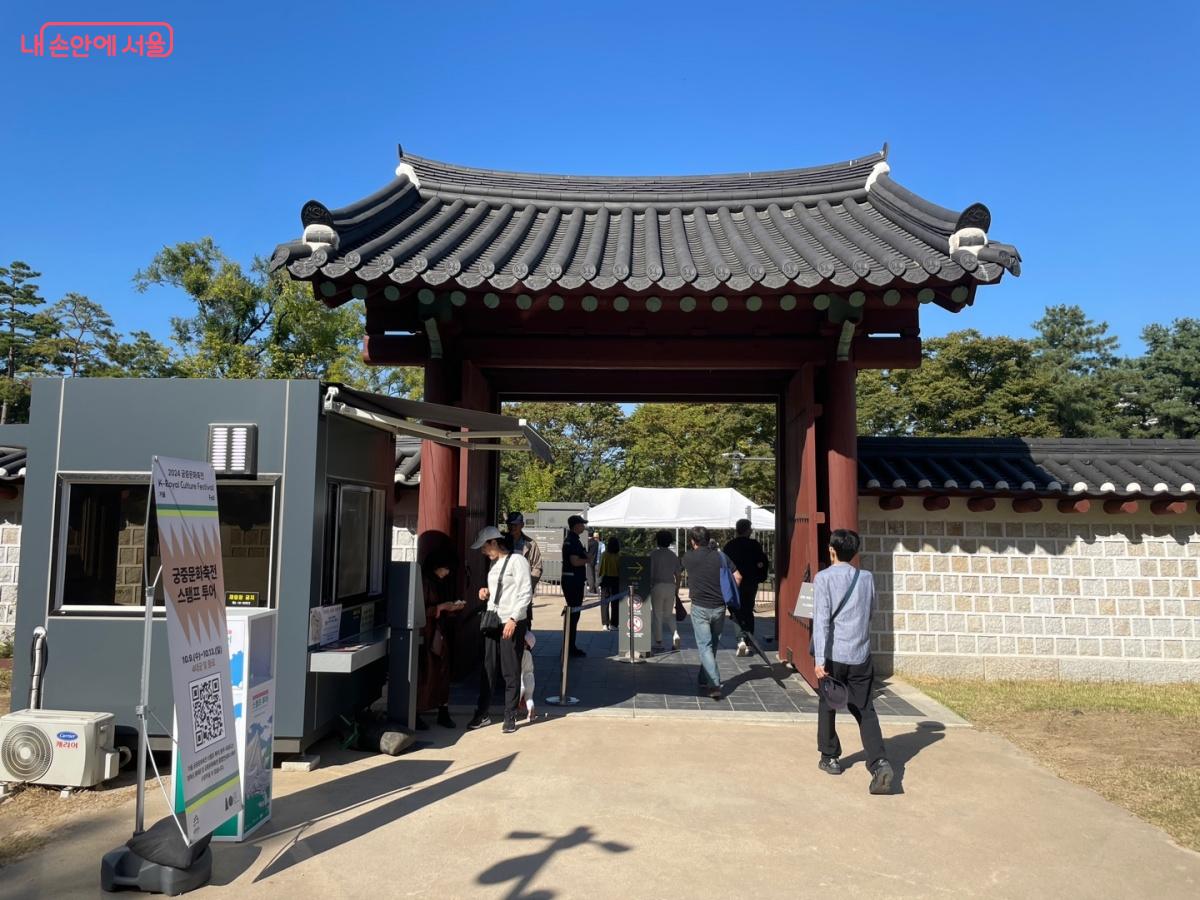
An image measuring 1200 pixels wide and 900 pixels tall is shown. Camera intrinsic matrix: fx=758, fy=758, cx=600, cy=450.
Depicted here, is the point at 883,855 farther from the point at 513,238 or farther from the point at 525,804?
the point at 513,238

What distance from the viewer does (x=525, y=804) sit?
4.59m

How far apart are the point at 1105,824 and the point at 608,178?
815cm

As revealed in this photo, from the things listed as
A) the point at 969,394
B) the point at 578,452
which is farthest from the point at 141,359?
the point at 969,394

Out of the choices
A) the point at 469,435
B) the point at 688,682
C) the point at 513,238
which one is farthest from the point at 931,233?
the point at 688,682

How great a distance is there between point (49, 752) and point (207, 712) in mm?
1902

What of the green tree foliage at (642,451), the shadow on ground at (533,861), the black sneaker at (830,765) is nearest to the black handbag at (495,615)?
the shadow on ground at (533,861)

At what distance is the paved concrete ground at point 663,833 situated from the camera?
362cm

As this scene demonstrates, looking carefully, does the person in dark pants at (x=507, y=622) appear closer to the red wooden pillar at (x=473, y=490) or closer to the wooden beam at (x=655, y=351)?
→ the red wooden pillar at (x=473, y=490)

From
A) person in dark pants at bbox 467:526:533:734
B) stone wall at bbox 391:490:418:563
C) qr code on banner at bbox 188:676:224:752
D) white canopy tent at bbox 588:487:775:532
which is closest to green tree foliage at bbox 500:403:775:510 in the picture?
white canopy tent at bbox 588:487:775:532

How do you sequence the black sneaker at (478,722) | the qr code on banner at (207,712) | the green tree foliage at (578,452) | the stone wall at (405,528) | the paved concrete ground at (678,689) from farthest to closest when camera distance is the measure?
the green tree foliage at (578,452) → the stone wall at (405,528) → the paved concrete ground at (678,689) → the black sneaker at (478,722) → the qr code on banner at (207,712)

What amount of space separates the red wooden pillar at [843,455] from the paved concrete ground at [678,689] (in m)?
1.75

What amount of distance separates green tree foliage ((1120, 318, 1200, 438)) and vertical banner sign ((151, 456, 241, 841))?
40.6 meters

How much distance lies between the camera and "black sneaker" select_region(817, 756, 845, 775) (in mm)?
5297

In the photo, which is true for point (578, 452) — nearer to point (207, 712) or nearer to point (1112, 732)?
point (1112, 732)
